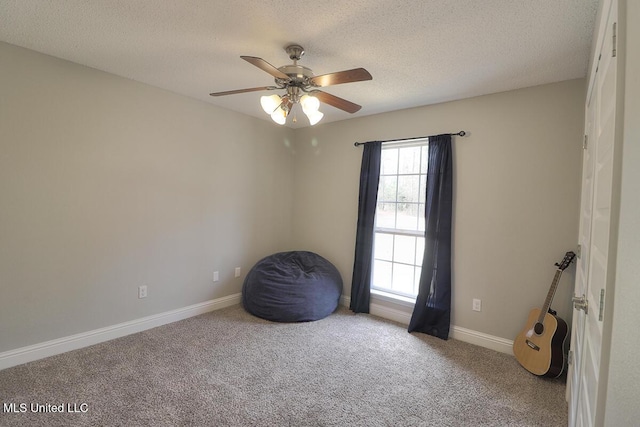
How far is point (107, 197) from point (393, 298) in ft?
9.75

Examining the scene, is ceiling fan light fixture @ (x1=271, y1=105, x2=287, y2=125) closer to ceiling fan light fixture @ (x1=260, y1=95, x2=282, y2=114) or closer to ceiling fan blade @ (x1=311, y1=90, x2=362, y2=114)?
ceiling fan light fixture @ (x1=260, y1=95, x2=282, y2=114)

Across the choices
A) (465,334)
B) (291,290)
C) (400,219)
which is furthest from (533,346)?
(291,290)

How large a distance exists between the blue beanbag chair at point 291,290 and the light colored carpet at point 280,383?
0.32 metres

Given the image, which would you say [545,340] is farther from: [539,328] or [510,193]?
[510,193]

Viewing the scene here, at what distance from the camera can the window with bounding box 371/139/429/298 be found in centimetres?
341

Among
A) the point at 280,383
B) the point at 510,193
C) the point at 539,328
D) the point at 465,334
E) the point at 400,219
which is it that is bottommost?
the point at 280,383

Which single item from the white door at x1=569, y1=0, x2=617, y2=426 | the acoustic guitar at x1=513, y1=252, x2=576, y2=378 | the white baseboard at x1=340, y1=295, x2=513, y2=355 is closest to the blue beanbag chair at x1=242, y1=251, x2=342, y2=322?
the white baseboard at x1=340, y1=295, x2=513, y2=355

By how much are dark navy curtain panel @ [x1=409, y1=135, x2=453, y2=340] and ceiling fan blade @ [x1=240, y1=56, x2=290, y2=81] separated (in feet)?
5.97

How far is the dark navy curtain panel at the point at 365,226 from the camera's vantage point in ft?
11.7

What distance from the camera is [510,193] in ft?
9.02

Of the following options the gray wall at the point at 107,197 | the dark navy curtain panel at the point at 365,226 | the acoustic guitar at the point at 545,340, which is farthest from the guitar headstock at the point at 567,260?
the gray wall at the point at 107,197

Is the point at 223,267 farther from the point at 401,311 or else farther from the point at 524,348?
the point at 524,348

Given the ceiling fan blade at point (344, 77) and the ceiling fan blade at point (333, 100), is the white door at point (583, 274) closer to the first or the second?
the ceiling fan blade at point (344, 77)

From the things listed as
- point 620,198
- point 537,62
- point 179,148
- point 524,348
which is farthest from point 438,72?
point 179,148
